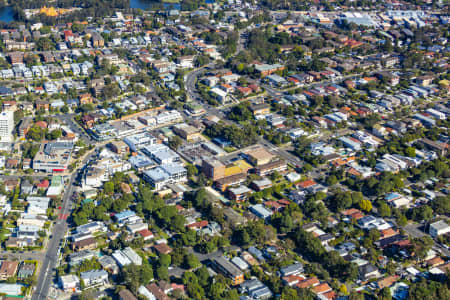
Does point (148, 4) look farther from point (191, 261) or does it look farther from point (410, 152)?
point (191, 261)

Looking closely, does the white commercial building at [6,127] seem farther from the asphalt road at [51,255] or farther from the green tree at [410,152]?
the green tree at [410,152]

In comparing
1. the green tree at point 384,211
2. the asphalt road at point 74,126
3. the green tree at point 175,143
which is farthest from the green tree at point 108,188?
A: the green tree at point 384,211

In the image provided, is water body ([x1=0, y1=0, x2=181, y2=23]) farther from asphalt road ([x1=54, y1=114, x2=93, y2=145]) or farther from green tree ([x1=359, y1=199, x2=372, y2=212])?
green tree ([x1=359, y1=199, x2=372, y2=212])

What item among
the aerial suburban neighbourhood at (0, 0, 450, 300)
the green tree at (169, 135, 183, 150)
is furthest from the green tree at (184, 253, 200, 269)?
the green tree at (169, 135, 183, 150)

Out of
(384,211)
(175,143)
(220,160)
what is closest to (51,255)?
(175,143)

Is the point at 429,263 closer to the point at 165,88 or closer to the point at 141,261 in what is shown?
the point at 141,261

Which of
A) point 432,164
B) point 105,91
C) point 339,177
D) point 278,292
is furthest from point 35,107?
point 432,164

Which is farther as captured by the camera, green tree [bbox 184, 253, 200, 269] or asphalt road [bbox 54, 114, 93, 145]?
asphalt road [bbox 54, 114, 93, 145]
